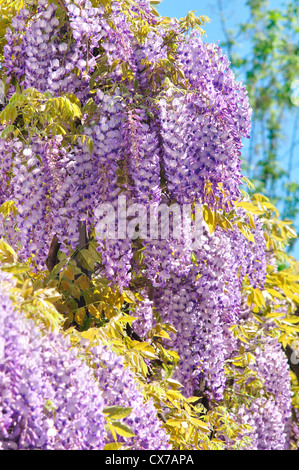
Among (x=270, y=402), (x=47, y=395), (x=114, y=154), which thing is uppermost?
(x=114, y=154)

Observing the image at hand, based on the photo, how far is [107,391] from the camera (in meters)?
2.33

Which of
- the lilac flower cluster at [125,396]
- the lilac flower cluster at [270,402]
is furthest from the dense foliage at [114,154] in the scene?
the lilac flower cluster at [270,402]

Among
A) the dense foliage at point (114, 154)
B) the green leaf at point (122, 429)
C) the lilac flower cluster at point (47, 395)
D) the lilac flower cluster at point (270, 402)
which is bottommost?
the lilac flower cluster at point (270, 402)

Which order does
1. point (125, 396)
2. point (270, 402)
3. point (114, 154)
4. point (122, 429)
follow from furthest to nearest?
point (270, 402) < point (114, 154) < point (125, 396) < point (122, 429)

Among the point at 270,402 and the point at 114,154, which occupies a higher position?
the point at 114,154

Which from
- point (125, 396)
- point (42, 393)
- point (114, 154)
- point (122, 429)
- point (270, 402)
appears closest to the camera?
point (42, 393)

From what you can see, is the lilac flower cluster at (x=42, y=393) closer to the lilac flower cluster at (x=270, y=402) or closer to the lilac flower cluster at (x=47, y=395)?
the lilac flower cluster at (x=47, y=395)

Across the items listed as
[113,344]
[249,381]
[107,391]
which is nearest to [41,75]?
[113,344]

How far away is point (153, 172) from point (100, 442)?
1.36 metres

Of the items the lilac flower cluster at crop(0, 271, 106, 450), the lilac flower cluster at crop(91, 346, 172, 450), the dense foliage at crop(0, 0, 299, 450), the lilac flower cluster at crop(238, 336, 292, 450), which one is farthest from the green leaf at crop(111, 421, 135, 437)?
the lilac flower cluster at crop(238, 336, 292, 450)

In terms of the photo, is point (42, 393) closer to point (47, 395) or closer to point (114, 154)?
point (47, 395)

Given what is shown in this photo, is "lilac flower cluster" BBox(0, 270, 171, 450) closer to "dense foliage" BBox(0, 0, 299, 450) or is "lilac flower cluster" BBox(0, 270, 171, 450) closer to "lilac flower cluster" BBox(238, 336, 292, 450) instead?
"dense foliage" BBox(0, 0, 299, 450)

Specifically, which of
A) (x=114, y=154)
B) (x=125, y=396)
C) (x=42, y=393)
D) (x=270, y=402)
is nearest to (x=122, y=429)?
(x=125, y=396)

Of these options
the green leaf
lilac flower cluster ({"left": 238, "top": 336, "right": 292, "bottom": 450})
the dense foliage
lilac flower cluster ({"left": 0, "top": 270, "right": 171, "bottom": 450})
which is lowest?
lilac flower cluster ({"left": 238, "top": 336, "right": 292, "bottom": 450})
